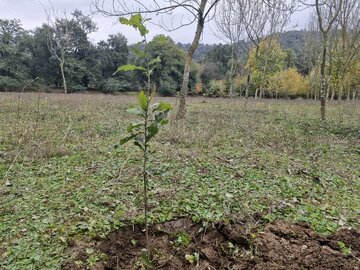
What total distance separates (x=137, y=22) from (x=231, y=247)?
1968mm

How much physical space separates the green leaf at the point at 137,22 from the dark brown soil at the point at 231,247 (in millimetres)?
1754

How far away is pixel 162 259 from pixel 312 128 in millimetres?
7424

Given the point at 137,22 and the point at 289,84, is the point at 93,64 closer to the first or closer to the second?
the point at 289,84

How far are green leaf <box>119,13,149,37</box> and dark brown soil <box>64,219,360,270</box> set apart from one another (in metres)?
1.75

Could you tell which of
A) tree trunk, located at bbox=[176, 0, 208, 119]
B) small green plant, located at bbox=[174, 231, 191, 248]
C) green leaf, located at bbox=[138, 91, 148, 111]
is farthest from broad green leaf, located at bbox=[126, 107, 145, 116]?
tree trunk, located at bbox=[176, 0, 208, 119]

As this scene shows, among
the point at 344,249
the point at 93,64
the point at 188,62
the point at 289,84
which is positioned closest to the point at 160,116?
the point at 344,249

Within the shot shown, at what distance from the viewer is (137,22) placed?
6.01 feet

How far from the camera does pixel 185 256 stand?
7.79ft

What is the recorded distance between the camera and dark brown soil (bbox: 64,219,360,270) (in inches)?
89.4

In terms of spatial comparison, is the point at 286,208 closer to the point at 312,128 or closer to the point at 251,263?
the point at 251,263

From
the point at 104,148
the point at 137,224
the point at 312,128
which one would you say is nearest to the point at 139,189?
the point at 137,224

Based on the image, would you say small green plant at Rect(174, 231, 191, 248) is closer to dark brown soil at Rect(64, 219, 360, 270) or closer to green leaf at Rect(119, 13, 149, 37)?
dark brown soil at Rect(64, 219, 360, 270)

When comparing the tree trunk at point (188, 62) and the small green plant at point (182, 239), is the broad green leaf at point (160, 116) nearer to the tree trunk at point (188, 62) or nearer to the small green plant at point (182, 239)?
the small green plant at point (182, 239)

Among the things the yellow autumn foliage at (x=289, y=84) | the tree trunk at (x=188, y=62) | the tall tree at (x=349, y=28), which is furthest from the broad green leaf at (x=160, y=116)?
the yellow autumn foliage at (x=289, y=84)
